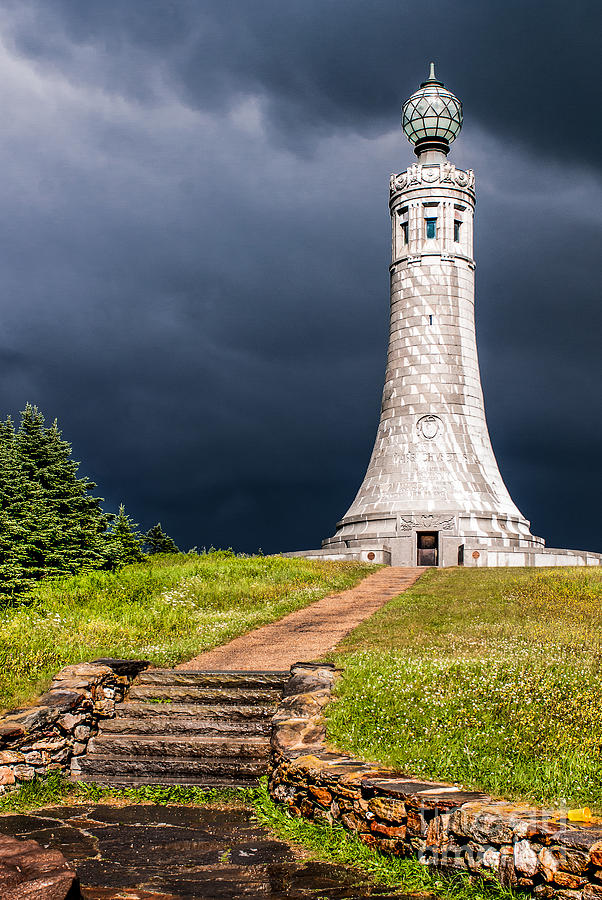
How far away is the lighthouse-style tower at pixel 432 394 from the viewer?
132 ft

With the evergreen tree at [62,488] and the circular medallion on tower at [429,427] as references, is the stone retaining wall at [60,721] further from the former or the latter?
the circular medallion on tower at [429,427]

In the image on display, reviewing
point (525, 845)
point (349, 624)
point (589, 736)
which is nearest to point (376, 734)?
point (589, 736)

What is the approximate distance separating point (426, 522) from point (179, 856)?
32.4 m

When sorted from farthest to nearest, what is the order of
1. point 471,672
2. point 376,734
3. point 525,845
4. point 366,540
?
point 366,540, point 471,672, point 376,734, point 525,845

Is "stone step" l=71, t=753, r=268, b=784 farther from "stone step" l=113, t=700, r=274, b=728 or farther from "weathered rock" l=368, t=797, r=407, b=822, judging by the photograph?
"weathered rock" l=368, t=797, r=407, b=822

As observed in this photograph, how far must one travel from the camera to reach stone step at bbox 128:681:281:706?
11.3 meters

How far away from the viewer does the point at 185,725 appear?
423 inches

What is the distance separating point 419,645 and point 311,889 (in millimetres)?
8080

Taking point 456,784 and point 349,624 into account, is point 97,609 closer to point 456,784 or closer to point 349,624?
point 349,624

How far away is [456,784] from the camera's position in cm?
729

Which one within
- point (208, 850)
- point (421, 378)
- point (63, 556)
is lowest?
point (208, 850)

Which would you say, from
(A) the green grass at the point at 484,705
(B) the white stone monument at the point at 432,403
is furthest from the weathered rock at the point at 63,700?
(B) the white stone monument at the point at 432,403

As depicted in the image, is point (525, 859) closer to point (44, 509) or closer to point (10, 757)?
point (10, 757)

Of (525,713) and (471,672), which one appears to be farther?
(471,672)
